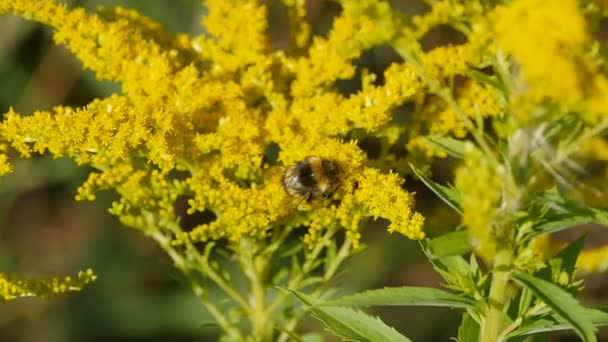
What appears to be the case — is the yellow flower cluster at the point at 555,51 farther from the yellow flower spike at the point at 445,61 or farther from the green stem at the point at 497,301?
the yellow flower spike at the point at 445,61

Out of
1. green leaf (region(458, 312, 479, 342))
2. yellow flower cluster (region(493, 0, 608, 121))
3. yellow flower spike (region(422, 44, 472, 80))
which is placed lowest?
green leaf (region(458, 312, 479, 342))

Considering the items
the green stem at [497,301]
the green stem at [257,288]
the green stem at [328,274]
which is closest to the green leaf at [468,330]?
the green stem at [497,301]

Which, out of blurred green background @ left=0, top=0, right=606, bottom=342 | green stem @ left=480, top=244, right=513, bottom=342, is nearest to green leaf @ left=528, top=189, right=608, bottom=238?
green stem @ left=480, top=244, right=513, bottom=342

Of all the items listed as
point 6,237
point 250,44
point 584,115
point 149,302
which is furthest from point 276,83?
point 6,237

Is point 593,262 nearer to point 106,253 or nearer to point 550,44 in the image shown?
point 550,44

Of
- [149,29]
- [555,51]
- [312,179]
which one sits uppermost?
[149,29]

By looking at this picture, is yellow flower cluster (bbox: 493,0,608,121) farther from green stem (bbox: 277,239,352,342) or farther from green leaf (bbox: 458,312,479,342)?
green stem (bbox: 277,239,352,342)

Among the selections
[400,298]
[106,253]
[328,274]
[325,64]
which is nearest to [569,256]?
[400,298]
